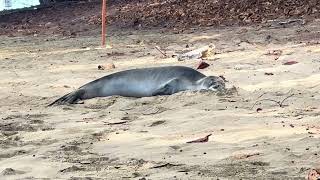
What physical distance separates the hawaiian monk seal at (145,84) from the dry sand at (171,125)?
0.19m

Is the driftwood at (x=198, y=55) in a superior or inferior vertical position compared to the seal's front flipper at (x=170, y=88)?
inferior

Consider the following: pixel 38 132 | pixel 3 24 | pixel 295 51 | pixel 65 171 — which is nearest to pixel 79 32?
pixel 3 24

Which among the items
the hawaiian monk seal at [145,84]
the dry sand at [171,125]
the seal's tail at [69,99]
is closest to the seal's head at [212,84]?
the hawaiian monk seal at [145,84]

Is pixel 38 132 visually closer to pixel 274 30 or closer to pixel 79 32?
pixel 274 30

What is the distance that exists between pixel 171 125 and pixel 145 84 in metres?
2.08

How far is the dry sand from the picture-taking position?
4441 millimetres

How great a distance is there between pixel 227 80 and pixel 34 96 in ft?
7.63

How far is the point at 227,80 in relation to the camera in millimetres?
8453

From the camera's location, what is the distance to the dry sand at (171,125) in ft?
14.6

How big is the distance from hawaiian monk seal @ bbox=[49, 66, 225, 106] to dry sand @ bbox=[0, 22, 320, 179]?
19 cm

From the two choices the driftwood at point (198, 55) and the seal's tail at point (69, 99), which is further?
the driftwood at point (198, 55)

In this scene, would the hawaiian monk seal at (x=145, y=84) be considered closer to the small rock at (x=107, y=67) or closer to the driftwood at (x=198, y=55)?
the small rock at (x=107, y=67)

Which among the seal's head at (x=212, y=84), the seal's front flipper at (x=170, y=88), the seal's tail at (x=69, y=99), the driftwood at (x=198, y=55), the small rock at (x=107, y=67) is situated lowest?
the small rock at (x=107, y=67)

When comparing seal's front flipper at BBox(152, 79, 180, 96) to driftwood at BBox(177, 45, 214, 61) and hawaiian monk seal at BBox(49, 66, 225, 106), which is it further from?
driftwood at BBox(177, 45, 214, 61)
